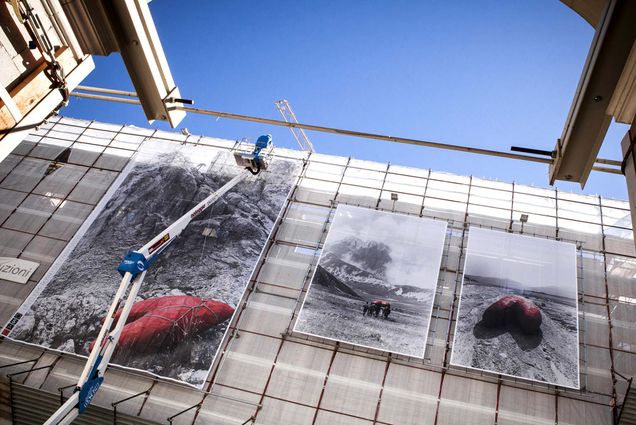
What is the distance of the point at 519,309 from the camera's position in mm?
10266

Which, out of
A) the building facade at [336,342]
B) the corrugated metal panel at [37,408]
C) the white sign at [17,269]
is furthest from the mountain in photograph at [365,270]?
the white sign at [17,269]

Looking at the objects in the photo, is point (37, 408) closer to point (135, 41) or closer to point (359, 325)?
point (359, 325)

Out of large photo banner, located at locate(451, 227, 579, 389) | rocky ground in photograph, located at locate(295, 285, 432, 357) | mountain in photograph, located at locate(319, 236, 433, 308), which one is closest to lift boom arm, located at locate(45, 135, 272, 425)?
rocky ground in photograph, located at locate(295, 285, 432, 357)

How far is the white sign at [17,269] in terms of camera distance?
39.3ft

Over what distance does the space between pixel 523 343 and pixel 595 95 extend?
7.48 m

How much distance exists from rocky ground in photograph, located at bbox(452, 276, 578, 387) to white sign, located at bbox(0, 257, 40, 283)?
9.20 m

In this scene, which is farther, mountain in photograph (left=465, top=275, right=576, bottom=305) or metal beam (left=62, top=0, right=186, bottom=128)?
mountain in photograph (left=465, top=275, right=576, bottom=305)

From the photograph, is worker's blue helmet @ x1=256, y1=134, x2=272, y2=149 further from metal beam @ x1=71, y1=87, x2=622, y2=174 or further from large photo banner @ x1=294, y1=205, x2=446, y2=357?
metal beam @ x1=71, y1=87, x2=622, y2=174

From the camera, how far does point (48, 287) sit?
37.8 ft

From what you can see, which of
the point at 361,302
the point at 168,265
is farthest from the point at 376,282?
the point at 168,265

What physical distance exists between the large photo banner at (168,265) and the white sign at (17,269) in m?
0.66

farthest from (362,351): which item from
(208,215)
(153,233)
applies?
(153,233)

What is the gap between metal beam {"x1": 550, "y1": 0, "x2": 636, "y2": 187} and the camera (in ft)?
10.1

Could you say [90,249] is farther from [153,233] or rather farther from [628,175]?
[628,175]
